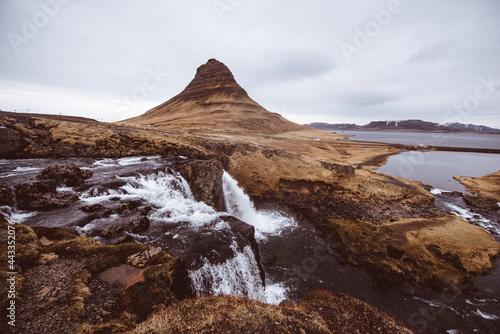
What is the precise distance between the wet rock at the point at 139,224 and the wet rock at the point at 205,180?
7.89 metres

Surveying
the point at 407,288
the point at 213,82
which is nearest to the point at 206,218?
the point at 407,288

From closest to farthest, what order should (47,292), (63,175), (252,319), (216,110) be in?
(47,292) → (252,319) → (63,175) → (216,110)

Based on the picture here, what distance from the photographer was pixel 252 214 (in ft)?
71.8

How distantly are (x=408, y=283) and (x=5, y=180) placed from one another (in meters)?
27.5

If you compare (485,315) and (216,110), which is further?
(216,110)

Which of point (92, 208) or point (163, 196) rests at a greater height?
point (92, 208)

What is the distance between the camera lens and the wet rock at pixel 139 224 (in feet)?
34.7

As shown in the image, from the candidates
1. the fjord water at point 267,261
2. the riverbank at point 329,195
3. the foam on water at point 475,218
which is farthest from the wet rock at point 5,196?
the foam on water at point 475,218

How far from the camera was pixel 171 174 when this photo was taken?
18344 mm

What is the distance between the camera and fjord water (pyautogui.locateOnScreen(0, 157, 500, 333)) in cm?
1030

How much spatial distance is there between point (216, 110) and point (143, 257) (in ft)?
325

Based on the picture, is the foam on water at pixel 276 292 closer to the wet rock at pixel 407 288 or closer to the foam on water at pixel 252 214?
the foam on water at pixel 252 214

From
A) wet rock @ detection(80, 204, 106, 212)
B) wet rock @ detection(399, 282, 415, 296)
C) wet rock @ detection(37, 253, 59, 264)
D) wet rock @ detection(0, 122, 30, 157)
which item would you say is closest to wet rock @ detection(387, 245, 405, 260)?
wet rock @ detection(399, 282, 415, 296)

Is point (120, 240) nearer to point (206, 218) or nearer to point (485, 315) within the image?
point (206, 218)
